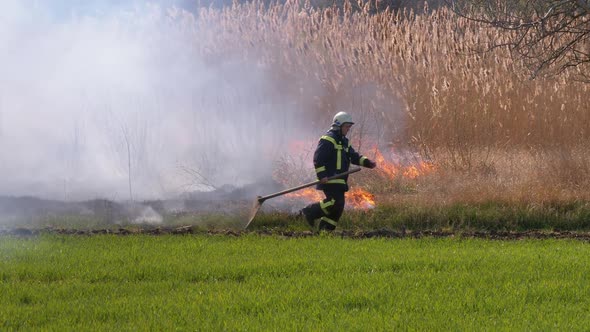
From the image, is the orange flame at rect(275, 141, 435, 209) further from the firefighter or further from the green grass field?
A: the green grass field

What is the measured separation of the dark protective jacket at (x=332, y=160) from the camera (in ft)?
42.1

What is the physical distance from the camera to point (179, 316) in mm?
6980

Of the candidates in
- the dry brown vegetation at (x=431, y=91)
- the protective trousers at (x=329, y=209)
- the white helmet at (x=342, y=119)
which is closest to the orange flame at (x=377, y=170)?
the dry brown vegetation at (x=431, y=91)

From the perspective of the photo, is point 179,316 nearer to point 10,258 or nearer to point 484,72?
point 10,258

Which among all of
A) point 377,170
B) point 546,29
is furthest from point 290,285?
point 546,29

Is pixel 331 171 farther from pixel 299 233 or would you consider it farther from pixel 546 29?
pixel 546 29

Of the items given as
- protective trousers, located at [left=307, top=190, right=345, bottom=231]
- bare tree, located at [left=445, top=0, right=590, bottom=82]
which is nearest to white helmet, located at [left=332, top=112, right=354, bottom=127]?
protective trousers, located at [left=307, top=190, right=345, bottom=231]

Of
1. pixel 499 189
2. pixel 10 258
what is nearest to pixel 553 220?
pixel 499 189

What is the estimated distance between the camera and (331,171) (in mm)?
12984

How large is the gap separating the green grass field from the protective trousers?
1.63 m

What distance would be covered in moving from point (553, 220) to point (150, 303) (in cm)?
833

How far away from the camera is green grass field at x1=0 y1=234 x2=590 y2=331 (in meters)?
6.86

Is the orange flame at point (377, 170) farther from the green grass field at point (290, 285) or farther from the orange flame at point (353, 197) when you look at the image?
the green grass field at point (290, 285)

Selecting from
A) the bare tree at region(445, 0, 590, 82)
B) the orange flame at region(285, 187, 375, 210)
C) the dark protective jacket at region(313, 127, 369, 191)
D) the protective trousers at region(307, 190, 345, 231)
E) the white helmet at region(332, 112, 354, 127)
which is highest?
the bare tree at region(445, 0, 590, 82)
